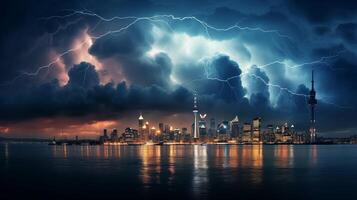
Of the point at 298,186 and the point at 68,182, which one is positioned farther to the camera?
the point at 68,182

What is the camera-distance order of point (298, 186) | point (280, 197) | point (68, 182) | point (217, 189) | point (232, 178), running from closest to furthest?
point (280, 197)
point (217, 189)
point (298, 186)
point (68, 182)
point (232, 178)

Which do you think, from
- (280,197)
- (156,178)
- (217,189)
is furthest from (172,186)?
(280,197)

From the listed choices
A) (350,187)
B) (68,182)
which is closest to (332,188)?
(350,187)

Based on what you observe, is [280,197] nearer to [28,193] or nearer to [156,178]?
[156,178]

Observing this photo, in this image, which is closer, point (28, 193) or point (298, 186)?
point (28, 193)

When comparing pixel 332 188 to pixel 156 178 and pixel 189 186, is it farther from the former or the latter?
pixel 156 178

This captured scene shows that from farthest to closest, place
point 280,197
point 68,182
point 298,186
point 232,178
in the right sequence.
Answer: point 232,178
point 68,182
point 298,186
point 280,197

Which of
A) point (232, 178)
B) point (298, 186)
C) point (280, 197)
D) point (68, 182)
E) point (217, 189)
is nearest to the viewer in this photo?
point (280, 197)

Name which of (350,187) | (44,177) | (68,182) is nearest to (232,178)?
(350,187)

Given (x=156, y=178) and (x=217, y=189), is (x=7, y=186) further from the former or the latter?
(x=217, y=189)
